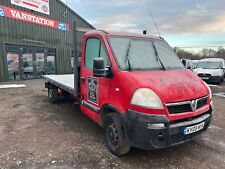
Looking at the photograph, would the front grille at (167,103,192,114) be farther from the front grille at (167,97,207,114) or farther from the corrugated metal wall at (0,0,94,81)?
the corrugated metal wall at (0,0,94,81)

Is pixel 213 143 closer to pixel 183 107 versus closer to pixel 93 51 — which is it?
pixel 183 107

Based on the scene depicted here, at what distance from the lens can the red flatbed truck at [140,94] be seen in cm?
305

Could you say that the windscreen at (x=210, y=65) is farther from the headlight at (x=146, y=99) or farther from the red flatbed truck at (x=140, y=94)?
the headlight at (x=146, y=99)

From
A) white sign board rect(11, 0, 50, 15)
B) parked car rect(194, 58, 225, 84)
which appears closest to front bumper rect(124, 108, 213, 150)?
parked car rect(194, 58, 225, 84)

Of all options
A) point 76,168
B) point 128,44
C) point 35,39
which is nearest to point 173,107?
point 128,44

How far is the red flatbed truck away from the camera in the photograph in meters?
3.05

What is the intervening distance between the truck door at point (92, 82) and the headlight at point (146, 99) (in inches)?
30.3

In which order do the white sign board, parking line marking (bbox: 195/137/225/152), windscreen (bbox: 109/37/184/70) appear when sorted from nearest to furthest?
windscreen (bbox: 109/37/184/70) → parking line marking (bbox: 195/137/225/152) → the white sign board

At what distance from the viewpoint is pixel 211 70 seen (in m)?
14.1

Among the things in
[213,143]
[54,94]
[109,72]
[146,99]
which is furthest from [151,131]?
[54,94]

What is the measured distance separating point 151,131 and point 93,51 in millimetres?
2169

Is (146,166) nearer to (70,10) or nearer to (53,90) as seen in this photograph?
(53,90)

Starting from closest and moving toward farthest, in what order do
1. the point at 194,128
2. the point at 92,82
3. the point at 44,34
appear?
the point at 194,128, the point at 92,82, the point at 44,34

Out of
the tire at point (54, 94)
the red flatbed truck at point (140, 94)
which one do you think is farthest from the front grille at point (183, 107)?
the tire at point (54, 94)
